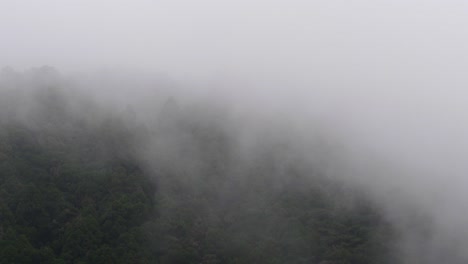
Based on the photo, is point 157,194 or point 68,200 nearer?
point 68,200

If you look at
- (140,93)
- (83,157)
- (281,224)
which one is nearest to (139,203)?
(83,157)

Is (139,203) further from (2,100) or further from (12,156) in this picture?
(2,100)

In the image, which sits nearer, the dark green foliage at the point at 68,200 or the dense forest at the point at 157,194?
the dark green foliage at the point at 68,200

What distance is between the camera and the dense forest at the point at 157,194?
244 ft

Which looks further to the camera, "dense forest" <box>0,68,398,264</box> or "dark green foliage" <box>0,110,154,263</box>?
"dense forest" <box>0,68,398,264</box>

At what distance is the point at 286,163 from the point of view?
3912 inches

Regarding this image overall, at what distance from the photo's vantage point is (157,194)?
86.7m

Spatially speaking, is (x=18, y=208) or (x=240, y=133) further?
(x=240, y=133)

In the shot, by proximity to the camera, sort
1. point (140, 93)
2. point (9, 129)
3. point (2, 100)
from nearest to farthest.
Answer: point (9, 129), point (2, 100), point (140, 93)

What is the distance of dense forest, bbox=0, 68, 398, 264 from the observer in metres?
74.2

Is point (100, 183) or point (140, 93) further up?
point (140, 93)

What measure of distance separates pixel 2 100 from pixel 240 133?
40465 millimetres

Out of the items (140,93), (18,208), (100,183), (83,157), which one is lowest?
(18,208)

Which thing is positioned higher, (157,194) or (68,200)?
(157,194)
